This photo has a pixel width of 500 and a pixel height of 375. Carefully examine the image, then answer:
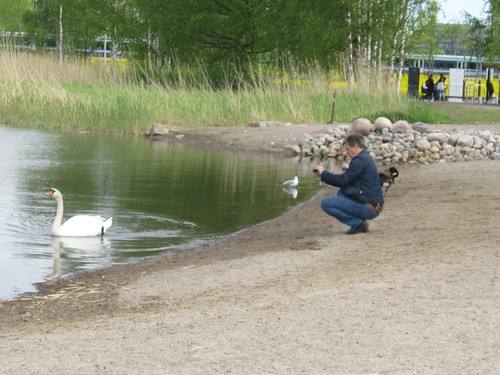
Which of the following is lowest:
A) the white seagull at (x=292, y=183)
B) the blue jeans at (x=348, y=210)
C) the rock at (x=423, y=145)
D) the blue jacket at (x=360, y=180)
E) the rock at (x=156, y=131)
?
the rock at (x=156, y=131)

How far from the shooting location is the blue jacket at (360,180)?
11297 mm

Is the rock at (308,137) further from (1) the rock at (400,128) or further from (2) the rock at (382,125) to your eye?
(1) the rock at (400,128)

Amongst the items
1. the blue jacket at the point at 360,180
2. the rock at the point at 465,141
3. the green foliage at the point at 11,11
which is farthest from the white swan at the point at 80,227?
the green foliage at the point at 11,11

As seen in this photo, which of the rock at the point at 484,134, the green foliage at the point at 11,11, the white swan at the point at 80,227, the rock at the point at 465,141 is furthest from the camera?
the green foliage at the point at 11,11

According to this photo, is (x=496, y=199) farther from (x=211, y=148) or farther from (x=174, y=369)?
(x=211, y=148)

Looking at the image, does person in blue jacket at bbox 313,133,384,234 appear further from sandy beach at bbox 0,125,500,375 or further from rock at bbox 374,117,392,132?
rock at bbox 374,117,392,132

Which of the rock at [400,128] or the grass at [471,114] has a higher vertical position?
the rock at [400,128]

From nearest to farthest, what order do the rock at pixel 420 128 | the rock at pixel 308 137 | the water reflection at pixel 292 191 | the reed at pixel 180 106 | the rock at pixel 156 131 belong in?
the water reflection at pixel 292 191, the rock at pixel 420 128, the rock at pixel 308 137, the rock at pixel 156 131, the reed at pixel 180 106

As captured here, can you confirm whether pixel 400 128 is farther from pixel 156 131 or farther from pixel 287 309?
pixel 287 309

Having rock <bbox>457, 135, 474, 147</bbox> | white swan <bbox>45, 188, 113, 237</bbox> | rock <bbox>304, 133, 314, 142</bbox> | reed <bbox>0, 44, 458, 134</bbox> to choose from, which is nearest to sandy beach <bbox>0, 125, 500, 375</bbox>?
white swan <bbox>45, 188, 113, 237</bbox>

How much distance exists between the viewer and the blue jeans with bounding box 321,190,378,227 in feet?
38.0

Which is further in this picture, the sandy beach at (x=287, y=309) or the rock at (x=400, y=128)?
the rock at (x=400, y=128)

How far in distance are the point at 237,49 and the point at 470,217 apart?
102 ft

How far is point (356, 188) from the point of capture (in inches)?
456
